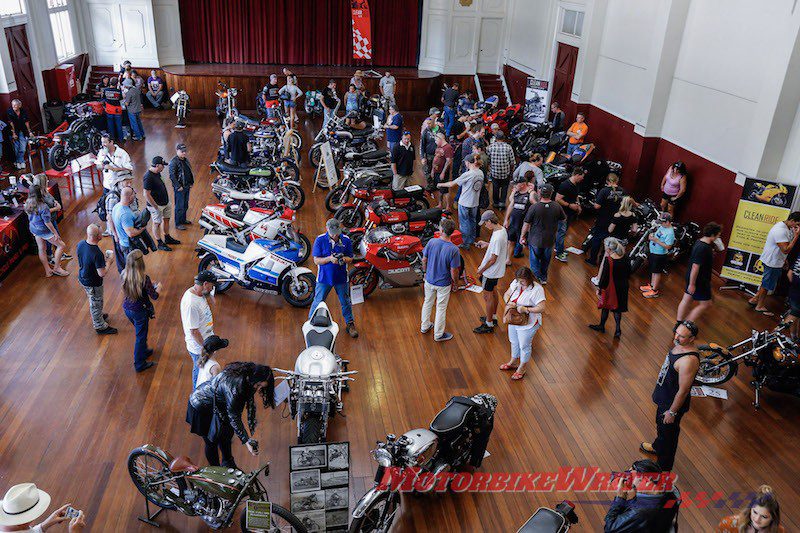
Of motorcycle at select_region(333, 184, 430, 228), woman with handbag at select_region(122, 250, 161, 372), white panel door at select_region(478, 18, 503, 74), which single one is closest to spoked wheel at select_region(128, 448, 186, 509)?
woman with handbag at select_region(122, 250, 161, 372)

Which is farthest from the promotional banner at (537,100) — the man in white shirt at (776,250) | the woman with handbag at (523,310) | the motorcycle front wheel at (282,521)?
the motorcycle front wheel at (282,521)

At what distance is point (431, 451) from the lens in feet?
15.5

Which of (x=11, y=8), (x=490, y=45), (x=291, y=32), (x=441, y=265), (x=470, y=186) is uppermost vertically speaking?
(x=11, y=8)

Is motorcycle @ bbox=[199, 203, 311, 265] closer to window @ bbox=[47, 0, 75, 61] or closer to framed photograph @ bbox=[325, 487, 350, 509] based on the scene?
framed photograph @ bbox=[325, 487, 350, 509]

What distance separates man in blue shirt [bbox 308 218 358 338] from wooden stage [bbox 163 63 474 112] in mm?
12711

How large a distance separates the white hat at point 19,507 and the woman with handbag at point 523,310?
13.8ft

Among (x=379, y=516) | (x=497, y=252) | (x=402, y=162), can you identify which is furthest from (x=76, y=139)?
(x=379, y=516)

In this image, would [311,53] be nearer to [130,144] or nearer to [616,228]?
[130,144]

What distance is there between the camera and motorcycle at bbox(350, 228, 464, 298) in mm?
7910

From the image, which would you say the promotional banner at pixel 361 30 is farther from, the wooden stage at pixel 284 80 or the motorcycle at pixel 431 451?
the motorcycle at pixel 431 451

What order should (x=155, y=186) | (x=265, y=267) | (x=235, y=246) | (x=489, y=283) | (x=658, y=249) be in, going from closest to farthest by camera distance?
1. (x=489, y=283)
2. (x=265, y=267)
3. (x=235, y=246)
4. (x=658, y=249)
5. (x=155, y=186)

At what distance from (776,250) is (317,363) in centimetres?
623

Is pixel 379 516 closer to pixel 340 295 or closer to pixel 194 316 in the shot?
pixel 194 316

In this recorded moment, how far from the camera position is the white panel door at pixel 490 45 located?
63.9ft
